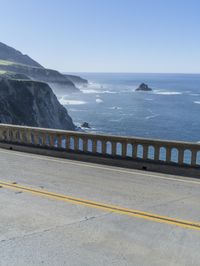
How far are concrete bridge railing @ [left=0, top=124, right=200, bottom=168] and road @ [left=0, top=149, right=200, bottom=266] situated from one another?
0.70 metres

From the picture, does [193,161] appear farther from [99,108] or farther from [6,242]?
[99,108]

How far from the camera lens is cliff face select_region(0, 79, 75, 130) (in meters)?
60.0

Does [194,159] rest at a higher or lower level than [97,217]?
higher

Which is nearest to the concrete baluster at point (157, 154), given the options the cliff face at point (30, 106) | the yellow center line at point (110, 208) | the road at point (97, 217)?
the road at point (97, 217)

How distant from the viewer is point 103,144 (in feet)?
Result: 37.9

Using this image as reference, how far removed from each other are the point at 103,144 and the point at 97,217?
488 cm

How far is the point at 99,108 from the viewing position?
105188mm

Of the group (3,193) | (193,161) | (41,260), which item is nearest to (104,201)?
(3,193)

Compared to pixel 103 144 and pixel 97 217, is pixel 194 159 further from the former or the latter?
pixel 97 217

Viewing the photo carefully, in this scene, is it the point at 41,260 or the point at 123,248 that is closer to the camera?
the point at 41,260

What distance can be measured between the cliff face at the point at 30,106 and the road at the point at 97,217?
48429 millimetres

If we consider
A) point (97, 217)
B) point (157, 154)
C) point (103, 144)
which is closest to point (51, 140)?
point (103, 144)

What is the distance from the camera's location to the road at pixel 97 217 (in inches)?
212

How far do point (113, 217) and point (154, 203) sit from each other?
114 centimetres
